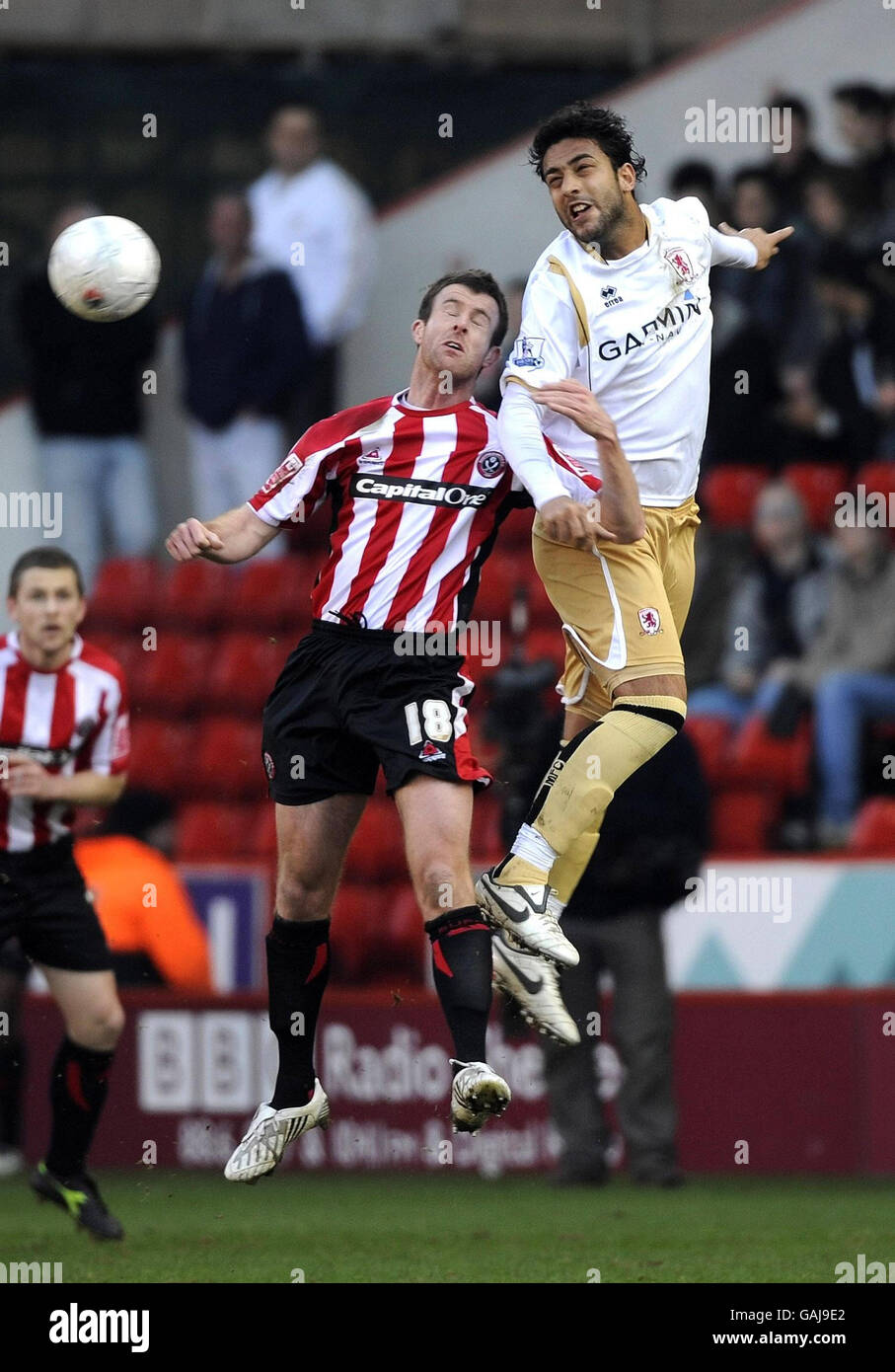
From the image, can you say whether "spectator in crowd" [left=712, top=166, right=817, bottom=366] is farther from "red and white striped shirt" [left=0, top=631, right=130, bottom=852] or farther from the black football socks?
the black football socks

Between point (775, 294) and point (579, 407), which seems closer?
point (579, 407)

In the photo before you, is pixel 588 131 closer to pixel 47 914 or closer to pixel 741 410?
pixel 47 914

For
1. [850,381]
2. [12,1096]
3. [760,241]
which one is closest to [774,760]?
[850,381]

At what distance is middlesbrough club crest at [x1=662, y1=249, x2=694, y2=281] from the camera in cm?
615

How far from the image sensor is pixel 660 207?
626cm

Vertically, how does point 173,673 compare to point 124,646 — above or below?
below

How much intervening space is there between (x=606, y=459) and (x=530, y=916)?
123 cm

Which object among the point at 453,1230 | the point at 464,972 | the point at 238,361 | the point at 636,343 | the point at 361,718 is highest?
the point at 238,361

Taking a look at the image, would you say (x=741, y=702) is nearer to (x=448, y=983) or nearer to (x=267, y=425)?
(x=267, y=425)

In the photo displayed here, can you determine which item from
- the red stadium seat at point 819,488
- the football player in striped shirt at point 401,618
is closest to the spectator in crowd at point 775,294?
the red stadium seat at point 819,488

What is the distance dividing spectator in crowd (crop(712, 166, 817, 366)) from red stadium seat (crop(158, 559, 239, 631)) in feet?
10.1

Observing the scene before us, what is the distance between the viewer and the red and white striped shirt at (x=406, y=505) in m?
6.04

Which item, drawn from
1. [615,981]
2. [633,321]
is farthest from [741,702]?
[633,321]
